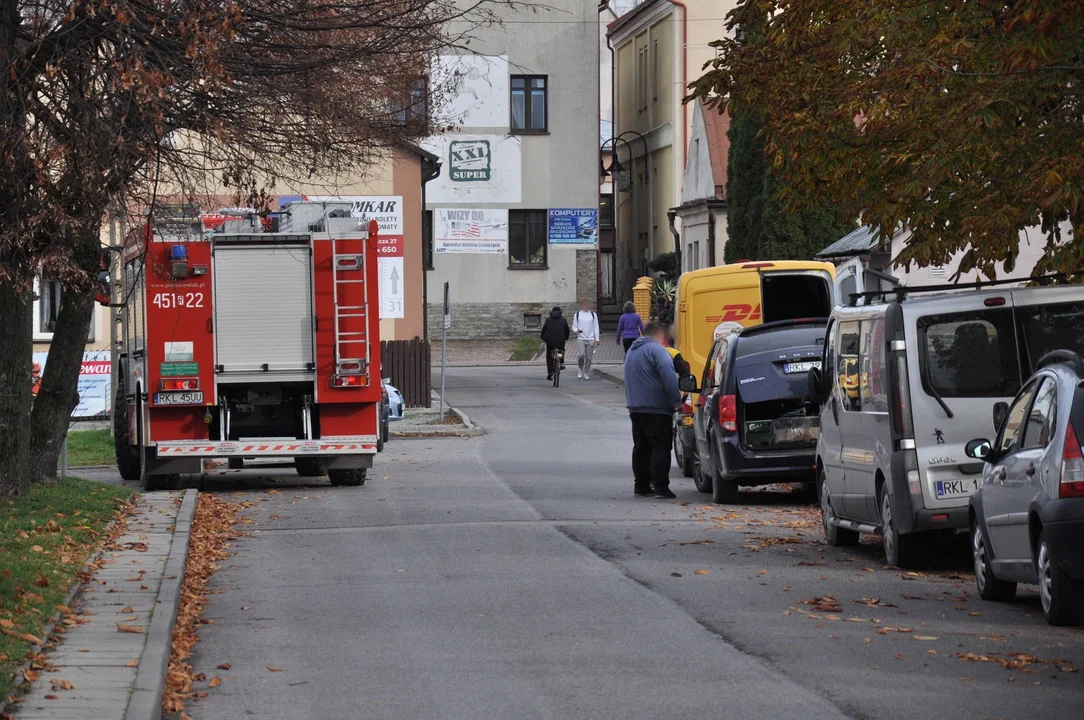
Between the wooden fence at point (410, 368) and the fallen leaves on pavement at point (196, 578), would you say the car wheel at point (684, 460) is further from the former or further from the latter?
the wooden fence at point (410, 368)

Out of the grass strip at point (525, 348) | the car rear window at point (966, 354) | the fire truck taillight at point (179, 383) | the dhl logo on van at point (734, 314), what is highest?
the dhl logo on van at point (734, 314)

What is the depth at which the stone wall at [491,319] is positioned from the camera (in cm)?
5778

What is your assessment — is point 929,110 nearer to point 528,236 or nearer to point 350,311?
point 350,311

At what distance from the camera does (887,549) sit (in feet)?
41.1

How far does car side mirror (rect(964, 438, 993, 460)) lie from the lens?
1067 cm

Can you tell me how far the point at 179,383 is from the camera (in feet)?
63.8

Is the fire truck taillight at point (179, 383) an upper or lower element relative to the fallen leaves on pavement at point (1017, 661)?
upper

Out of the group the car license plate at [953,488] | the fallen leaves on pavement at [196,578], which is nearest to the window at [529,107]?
the fallen leaves on pavement at [196,578]

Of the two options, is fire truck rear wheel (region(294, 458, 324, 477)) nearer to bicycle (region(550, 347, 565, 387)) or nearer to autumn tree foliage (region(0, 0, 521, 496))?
autumn tree foliage (region(0, 0, 521, 496))

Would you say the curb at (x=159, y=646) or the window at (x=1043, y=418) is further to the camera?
the window at (x=1043, y=418)

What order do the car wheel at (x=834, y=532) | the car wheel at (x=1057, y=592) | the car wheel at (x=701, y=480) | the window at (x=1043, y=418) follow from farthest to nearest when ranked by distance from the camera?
the car wheel at (x=701, y=480) → the car wheel at (x=834, y=532) → the window at (x=1043, y=418) → the car wheel at (x=1057, y=592)

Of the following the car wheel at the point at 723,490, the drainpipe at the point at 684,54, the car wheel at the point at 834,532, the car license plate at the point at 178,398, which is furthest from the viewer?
the drainpipe at the point at 684,54

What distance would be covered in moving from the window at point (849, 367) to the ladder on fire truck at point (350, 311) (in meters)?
7.31

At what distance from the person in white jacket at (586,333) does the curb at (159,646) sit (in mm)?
30158
